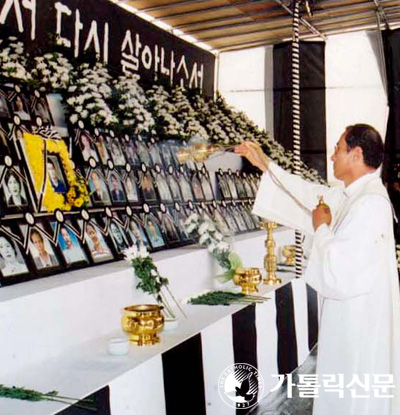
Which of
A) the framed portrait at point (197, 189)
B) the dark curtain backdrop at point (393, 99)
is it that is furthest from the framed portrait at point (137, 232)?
the dark curtain backdrop at point (393, 99)

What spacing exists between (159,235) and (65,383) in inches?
→ 70.7

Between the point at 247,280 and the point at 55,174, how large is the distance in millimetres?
1367

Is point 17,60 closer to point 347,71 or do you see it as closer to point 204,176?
point 204,176

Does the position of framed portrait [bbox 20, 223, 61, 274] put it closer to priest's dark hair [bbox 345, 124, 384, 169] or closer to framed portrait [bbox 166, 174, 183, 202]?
priest's dark hair [bbox 345, 124, 384, 169]

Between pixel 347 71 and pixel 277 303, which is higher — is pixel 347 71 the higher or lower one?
the higher one

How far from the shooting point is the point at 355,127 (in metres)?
2.71

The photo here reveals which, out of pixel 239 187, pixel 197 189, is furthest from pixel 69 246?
pixel 239 187

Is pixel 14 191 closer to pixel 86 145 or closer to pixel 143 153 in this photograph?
pixel 86 145

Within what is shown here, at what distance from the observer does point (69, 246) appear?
9.92 feet

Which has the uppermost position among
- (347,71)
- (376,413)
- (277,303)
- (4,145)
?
(347,71)

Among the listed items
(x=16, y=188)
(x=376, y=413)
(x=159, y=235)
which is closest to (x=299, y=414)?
(x=376, y=413)

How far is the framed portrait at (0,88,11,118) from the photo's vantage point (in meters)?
3.12

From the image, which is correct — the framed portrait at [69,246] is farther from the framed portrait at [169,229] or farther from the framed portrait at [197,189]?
the framed portrait at [197,189]

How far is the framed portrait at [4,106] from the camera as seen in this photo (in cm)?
312
